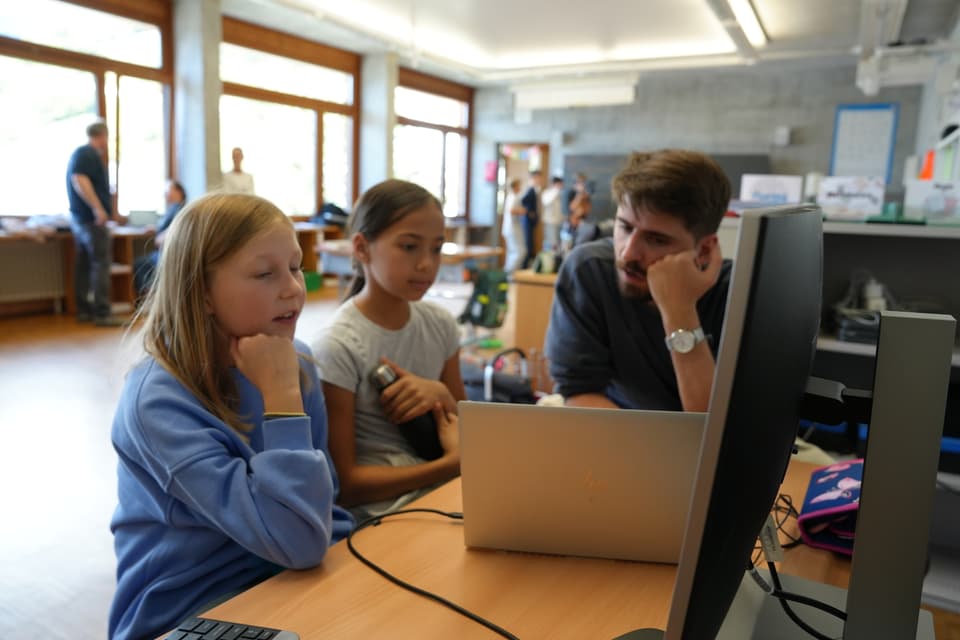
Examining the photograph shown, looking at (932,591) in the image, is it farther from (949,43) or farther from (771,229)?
(949,43)

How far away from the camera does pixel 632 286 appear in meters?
1.60

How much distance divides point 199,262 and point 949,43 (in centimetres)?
686

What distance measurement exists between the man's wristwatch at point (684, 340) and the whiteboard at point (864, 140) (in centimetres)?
877

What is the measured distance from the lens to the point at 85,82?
20.8ft

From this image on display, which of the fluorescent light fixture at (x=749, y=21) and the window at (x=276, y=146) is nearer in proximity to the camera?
the fluorescent light fixture at (x=749, y=21)

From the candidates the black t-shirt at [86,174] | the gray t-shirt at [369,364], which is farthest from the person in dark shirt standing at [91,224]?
the gray t-shirt at [369,364]

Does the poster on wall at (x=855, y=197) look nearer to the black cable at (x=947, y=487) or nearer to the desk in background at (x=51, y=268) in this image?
the black cable at (x=947, y=487)

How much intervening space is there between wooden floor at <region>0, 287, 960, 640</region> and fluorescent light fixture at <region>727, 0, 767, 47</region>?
5659mm

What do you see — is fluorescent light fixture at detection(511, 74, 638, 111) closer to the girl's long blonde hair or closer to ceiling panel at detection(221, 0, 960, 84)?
ceiling panel at detection(221, 0, 960, 84)

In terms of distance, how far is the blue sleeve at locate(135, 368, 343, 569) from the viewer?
936 mm

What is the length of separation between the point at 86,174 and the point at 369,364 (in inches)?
200

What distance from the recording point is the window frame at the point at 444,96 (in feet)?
33.5

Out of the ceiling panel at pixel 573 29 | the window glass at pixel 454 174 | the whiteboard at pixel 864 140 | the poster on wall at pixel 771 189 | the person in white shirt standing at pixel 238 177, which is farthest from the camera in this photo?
the window glass at pixel 454 174

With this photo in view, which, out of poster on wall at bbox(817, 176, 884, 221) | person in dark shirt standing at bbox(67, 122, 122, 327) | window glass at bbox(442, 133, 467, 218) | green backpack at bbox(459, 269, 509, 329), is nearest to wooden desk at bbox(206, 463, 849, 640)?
poster on wall at bbox(817, 176, 884, 221)
